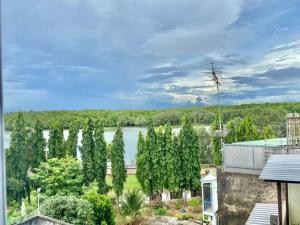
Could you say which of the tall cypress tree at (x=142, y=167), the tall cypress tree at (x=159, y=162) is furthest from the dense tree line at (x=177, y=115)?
the tall cypress tree at (x=142, y=167)

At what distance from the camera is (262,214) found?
276 centimetres

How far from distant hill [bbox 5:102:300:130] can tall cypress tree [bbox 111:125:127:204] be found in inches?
17.0

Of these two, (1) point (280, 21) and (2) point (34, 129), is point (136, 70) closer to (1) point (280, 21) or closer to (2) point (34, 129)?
(2) point (34, 129)

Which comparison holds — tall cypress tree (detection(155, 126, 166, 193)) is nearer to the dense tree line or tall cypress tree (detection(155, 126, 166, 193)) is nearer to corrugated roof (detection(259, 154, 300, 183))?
the dense tree line

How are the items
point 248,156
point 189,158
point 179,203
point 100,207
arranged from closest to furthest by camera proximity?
point 248,156, point 100,207, point 179,203, point 189,158

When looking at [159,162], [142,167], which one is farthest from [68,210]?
[159,162]

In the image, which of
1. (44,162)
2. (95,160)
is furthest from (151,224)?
(44,162)

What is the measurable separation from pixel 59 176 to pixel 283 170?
11.9ft

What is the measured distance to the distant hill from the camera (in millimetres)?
3771

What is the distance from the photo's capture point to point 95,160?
18.0ft

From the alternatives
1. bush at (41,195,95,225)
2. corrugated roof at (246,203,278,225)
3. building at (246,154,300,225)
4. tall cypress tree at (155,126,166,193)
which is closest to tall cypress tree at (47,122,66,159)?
bush at (41,195,95,225)

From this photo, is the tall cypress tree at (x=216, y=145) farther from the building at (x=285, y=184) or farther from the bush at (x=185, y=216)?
the building at (x=285, y=184)

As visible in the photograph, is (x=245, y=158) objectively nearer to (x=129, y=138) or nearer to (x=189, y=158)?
(x=189, y=158)

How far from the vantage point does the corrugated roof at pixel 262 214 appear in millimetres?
2565
